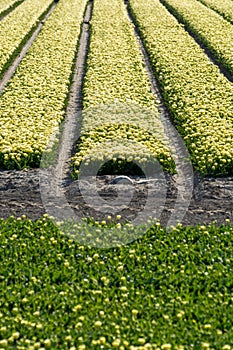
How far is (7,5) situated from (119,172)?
23.1 meters

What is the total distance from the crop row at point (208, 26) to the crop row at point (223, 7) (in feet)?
1.29

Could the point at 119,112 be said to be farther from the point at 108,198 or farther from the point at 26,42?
the point at 26,42

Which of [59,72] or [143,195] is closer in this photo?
[143,195]

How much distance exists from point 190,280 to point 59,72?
10.3 meters

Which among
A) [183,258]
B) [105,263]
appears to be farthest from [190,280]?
[105,263]

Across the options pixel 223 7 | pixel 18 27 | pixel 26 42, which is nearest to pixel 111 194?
pixel 26 42

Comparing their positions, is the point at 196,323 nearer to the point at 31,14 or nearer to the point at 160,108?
the point at 160,108

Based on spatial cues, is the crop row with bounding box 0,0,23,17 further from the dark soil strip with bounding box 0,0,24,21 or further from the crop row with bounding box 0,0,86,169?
the crop row with bounding box 0,0,86,169

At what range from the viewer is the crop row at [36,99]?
9.78 m

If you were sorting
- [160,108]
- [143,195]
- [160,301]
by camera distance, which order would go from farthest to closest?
[160,108]
[143,195]
[160,301]

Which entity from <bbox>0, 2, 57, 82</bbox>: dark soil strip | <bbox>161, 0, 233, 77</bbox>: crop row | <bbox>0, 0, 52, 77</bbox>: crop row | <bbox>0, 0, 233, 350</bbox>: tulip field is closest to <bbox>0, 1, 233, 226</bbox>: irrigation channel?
<bbox>0, 0, 233, 350</bbox>: tulip field

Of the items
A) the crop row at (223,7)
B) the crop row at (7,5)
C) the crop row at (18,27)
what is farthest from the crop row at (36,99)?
the crop row at (223,7)

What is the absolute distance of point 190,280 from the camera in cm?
607

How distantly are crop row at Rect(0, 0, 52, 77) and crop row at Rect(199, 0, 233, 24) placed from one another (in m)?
8.97
